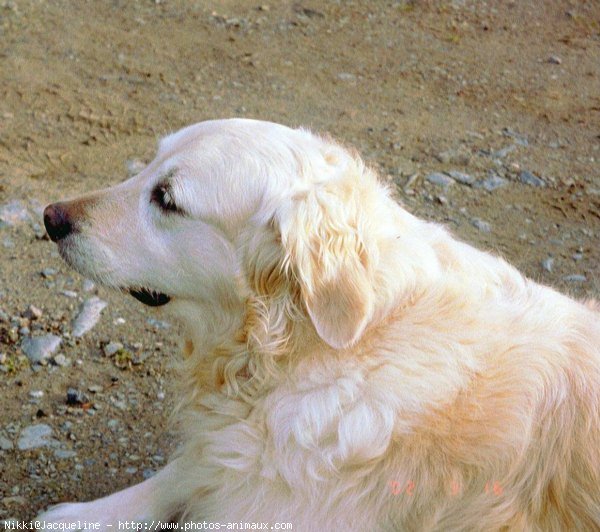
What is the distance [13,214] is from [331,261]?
2.49 m

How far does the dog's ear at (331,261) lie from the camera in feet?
7.91

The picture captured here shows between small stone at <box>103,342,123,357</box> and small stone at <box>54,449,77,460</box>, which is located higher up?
small stone at <box>54,449,77,460</box>

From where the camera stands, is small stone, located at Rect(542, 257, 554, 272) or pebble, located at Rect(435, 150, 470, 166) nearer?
small stone, located at Rect(542, 257, 554, 272)

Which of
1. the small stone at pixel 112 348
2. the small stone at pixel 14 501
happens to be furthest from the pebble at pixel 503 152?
the small stone at pixel 14 501

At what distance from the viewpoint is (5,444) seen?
3.21 meters

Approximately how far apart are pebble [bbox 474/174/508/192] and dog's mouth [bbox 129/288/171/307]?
2.94m

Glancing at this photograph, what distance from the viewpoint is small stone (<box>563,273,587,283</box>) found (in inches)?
177

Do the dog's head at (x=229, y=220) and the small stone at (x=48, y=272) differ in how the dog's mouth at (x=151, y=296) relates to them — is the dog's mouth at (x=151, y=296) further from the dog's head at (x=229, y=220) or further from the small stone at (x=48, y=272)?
the small stone at (x=48, y=272)

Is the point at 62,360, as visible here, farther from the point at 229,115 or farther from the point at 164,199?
the point at 229,115

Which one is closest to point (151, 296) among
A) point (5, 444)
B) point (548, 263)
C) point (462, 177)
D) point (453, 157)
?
point (5, 444)

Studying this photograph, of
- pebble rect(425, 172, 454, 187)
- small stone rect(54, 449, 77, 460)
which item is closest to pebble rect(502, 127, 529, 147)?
pebble rect(425, 172, 454, 187)

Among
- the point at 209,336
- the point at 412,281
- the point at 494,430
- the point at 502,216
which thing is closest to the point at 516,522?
the point at 494,430
